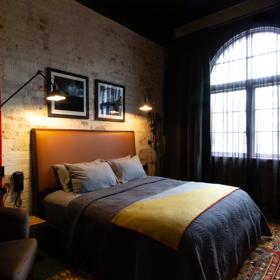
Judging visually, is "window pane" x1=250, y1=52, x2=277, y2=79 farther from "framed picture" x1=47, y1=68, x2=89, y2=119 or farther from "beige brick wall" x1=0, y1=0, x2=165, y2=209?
"framed picture" x1=47, y1=68, x2=89, y2=119

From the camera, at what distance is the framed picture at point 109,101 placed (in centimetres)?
354

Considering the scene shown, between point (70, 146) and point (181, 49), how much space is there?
113 inches

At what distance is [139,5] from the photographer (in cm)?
364

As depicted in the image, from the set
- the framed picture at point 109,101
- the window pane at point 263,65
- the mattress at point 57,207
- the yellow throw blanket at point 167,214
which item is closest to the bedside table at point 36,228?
the mattress at point 57,207

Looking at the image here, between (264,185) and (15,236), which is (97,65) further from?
(264,185)

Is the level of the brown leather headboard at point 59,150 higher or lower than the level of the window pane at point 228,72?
lower

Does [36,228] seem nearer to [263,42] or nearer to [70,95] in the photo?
[70,95]

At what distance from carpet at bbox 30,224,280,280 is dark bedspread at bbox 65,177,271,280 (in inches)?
4.3

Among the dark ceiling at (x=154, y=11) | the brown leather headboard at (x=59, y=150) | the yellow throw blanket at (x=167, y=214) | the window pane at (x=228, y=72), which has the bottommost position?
the yellow throw blanket at (x=167, y=214)

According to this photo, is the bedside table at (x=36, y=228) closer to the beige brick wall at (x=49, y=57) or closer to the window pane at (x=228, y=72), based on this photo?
the beige brick wall at (x=49, y=57)

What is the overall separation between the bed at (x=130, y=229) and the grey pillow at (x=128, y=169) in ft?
0.34

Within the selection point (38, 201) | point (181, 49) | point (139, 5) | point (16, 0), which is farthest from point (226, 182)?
point (16, 0)

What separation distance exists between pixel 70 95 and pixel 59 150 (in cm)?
77

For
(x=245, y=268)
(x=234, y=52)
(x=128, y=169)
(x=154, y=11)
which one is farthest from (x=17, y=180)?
(x=234, y=52)
